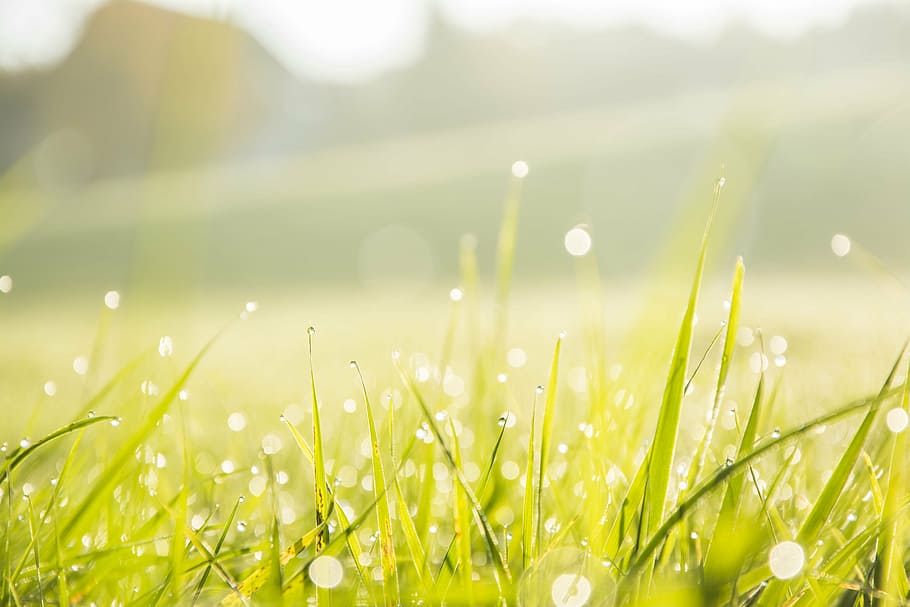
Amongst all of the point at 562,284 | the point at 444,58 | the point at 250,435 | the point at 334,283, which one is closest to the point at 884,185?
the point at 562,284

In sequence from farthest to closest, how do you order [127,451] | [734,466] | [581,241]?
[581,241]
[127,451]
[734,466]

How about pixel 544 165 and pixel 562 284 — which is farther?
pixel 544 165

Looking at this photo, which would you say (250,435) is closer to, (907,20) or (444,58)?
(907,20)

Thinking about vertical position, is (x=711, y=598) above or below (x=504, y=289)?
below

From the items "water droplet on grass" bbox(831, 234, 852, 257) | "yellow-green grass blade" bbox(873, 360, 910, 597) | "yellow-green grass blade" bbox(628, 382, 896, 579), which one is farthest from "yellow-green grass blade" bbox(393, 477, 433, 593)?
"water droplet on grass" bbox(831, 234, 852, 257)

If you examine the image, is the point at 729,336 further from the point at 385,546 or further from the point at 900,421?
the point at 385,546

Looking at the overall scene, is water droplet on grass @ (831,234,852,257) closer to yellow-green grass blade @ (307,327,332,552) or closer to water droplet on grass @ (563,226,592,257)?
water droplet on grass @ (563,226,592,257)

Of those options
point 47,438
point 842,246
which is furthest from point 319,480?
point 842,246
